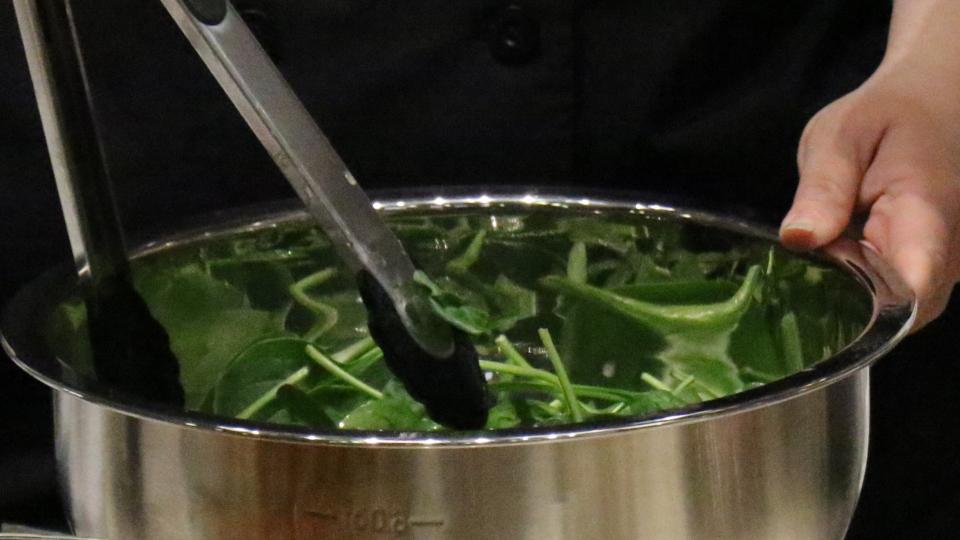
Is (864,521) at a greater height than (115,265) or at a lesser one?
lesser

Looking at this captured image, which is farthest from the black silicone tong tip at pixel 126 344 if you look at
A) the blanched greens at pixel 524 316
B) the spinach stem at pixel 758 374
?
the spinach stem at pixel 758 374

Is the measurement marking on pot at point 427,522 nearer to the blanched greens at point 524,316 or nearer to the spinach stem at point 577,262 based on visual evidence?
the blanched greens at point 524,316

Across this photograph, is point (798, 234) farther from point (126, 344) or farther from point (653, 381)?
point (126, 344)

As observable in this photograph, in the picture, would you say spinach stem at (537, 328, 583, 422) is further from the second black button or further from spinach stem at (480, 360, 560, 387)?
the second black button

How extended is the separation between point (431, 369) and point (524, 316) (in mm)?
134

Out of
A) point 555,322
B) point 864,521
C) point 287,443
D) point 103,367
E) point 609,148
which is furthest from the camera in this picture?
point 864,521

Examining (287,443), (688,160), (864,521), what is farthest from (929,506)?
(287,443)

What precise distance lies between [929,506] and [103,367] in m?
0.59

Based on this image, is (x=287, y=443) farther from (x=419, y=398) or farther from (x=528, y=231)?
(x=528, y=231)

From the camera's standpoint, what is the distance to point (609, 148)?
0.68 metres

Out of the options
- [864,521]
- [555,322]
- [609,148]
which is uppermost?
[609,148]

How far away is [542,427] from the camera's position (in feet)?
1.14

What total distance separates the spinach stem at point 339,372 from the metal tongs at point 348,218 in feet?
0.17

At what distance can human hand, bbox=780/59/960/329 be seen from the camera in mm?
506
